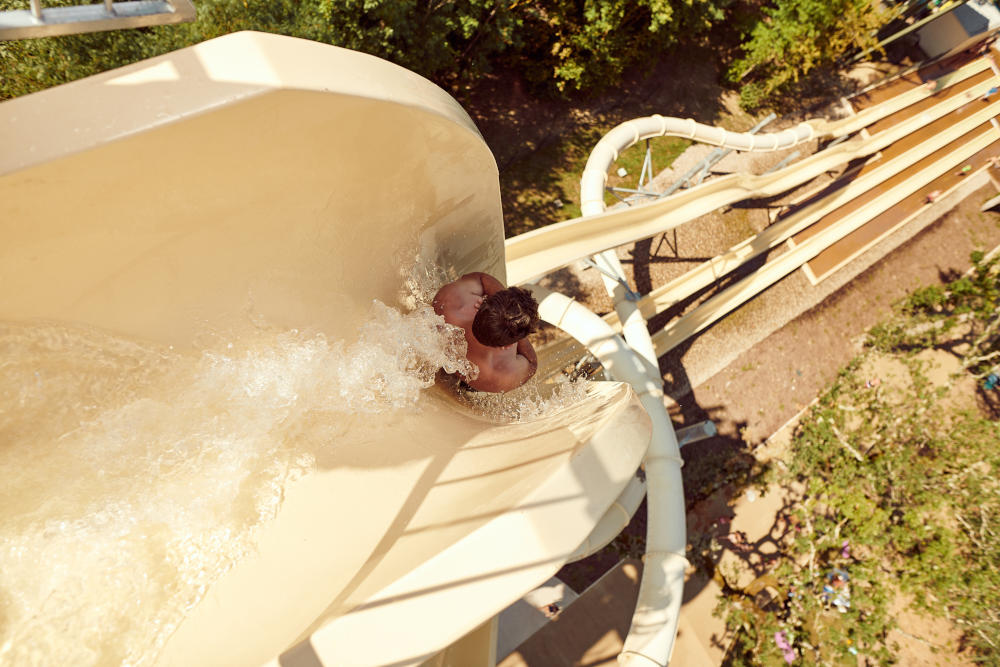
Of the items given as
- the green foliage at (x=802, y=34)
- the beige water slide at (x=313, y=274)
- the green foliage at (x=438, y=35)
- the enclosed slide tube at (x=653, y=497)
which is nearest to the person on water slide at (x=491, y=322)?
the beige water slide at (x=313, y=274)

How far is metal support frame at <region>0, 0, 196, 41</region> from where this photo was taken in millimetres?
1121

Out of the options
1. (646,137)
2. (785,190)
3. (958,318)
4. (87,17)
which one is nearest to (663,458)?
(646,137)

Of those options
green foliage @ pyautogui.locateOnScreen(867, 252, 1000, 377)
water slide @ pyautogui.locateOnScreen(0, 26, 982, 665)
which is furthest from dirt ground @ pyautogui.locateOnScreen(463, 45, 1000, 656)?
water slide @ pyautogui.locateOnScreen(0, 26, 982, 665)

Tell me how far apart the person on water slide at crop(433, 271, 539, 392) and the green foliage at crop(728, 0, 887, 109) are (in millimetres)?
6024

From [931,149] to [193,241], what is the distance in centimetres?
966

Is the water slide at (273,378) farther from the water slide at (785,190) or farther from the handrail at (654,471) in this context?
the handrail at (654,471)

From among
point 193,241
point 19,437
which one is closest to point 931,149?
point 193,241

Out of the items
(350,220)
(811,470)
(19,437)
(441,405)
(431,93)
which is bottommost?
(811,470)

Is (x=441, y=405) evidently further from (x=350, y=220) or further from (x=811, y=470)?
(x=811, y=470)

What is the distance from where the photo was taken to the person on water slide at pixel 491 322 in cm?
199

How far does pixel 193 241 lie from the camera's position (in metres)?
1.43

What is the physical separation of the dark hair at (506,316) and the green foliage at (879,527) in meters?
4.30

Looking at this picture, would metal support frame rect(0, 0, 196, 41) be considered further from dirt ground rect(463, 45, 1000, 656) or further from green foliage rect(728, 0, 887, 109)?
green foliage rect(728, 0, 887, 109)

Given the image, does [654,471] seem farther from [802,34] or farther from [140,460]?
[802,34]
